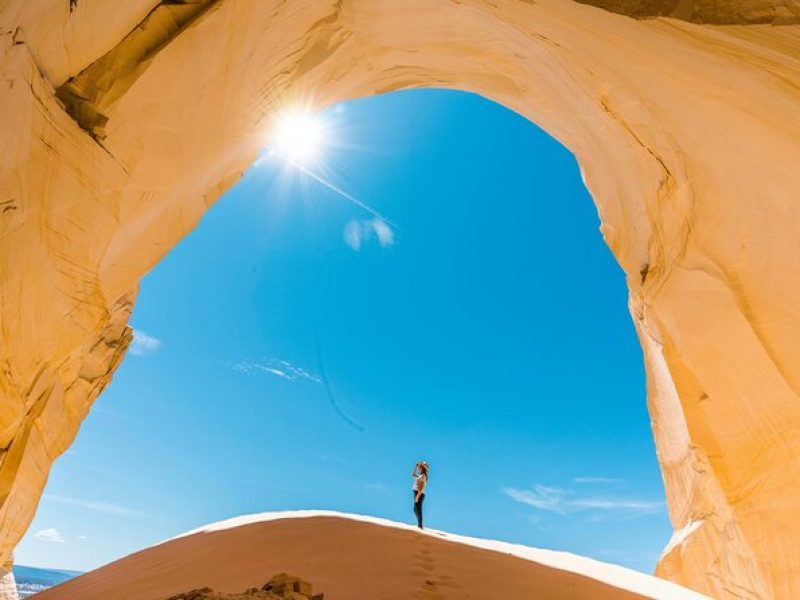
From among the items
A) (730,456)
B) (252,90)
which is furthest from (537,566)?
(252,90)

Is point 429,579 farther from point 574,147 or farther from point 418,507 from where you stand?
point 574,147

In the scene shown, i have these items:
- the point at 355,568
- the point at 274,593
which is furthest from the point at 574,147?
the point at 274,593

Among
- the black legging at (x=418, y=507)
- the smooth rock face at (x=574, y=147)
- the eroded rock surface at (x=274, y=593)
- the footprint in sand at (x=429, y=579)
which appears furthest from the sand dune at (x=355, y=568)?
the smooth rock face at (x=574, y=147)

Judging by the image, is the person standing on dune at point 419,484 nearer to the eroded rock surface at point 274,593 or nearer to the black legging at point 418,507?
the black legging at point 418,507

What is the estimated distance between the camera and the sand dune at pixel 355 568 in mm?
4617

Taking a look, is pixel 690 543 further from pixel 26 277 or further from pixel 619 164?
pixel 26 277

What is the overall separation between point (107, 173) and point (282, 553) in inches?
200

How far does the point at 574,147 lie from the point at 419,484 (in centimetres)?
691

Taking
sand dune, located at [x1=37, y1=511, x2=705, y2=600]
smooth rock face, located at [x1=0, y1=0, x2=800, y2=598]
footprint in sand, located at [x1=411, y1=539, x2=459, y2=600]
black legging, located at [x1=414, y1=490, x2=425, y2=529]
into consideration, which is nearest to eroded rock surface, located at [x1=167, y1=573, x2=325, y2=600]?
sand dune, located at [x1=37, y1=511, x2=705, y2=600]

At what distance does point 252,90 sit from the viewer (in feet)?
21.6

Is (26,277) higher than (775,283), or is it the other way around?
(26,277)

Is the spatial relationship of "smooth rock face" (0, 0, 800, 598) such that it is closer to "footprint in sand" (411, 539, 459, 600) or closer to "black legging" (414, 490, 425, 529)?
"footprint in sand" (411, 539, 459, 600)

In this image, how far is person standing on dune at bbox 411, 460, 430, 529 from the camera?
8.75m

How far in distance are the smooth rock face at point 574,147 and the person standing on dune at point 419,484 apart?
4310 millimetres
